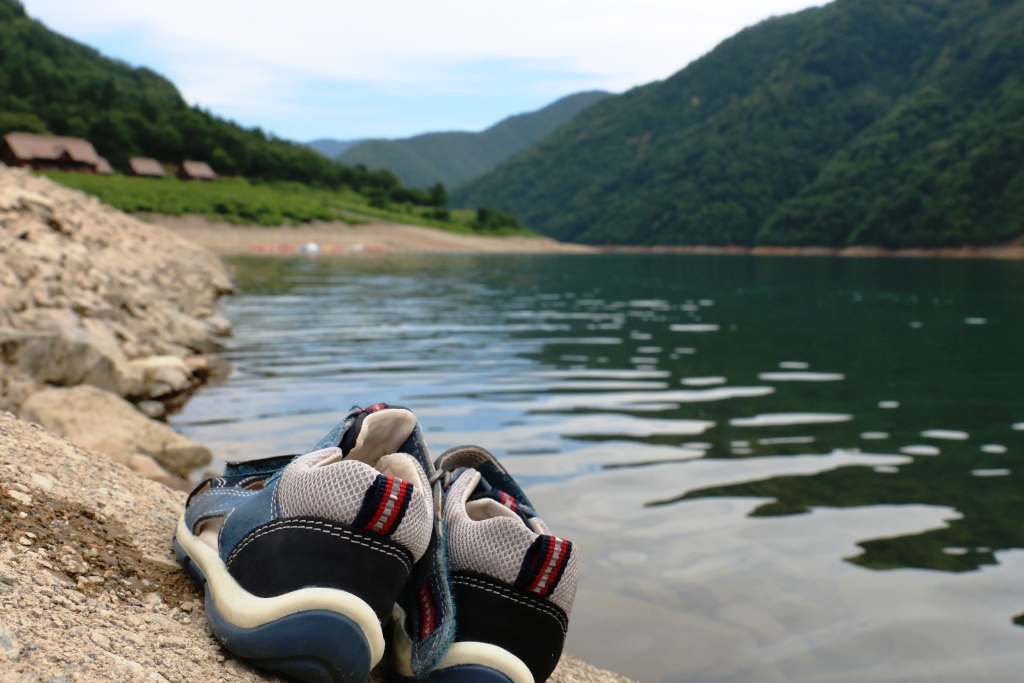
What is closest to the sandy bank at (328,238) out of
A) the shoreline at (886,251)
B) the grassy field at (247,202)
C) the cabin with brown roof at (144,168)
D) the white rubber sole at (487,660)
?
the grassy field at (247,202)

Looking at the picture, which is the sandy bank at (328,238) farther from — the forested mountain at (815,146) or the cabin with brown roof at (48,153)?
the forested mountain at (815,146)

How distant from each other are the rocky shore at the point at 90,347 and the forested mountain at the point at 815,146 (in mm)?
81554

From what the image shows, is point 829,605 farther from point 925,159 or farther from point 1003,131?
point 925,159

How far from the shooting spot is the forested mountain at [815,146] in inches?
3541

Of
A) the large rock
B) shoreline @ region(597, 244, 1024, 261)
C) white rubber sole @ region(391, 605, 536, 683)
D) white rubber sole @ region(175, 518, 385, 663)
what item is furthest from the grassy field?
white rubber sole @ region(391, 605, 536, 683)

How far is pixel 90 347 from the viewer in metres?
6.29

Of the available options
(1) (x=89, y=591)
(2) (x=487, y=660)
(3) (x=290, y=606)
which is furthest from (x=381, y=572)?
(1) (x=89, y=591)

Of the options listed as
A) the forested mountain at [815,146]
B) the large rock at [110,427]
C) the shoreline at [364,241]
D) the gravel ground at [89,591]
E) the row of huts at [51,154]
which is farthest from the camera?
the forested mountain at [815,146]

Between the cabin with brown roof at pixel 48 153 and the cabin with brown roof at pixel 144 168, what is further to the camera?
the cabin with brown roof at pixel 144 168

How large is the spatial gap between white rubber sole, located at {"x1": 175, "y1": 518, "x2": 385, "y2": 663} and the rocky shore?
2733 mm

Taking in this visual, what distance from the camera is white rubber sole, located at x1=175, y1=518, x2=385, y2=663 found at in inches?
74.0

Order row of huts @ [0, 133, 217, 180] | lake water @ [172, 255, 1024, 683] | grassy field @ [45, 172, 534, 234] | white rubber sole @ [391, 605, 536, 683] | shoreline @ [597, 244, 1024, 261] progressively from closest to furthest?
white rubber sole @ [391, 605, 536, 683] → lake water @ [172, 255, 1024, 683] → grassy field @ [45, 172, 534, 234] → row of huts @ [0, 133, 217, 180] → shoreline @ [597, 244, 1024, 261]

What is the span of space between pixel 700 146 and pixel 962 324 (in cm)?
13762

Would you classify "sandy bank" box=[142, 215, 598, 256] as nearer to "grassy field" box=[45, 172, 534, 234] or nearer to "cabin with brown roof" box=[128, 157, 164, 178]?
"grassy field" box=[45, 172, 534, 234]
